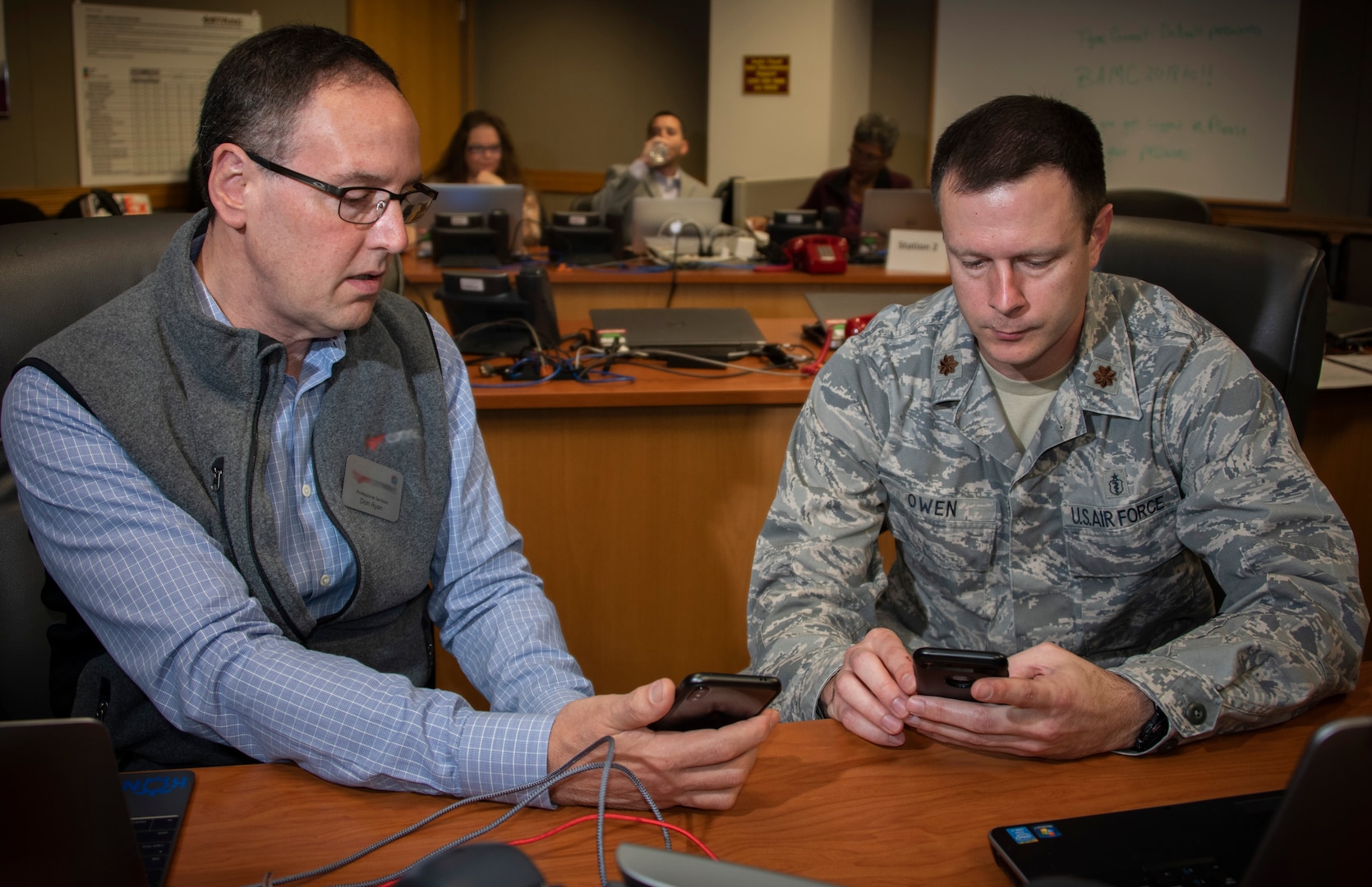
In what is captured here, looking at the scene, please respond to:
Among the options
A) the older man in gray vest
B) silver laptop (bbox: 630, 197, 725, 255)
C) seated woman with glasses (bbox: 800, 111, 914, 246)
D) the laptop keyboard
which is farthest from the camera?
seated woman with glasses (bbox: 800, 111, 914, 246)

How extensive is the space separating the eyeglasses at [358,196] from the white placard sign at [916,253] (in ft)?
9.44

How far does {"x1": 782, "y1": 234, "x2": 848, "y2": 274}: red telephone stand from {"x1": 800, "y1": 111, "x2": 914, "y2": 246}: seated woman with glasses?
2.88 feet

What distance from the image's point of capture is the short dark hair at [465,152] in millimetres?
4973

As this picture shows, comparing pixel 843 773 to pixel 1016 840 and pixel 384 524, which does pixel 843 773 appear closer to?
pixel 1016 840

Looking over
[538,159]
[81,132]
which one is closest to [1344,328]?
[81,132]

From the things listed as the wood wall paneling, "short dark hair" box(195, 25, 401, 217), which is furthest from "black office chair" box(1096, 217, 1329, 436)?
the wood wall paneling

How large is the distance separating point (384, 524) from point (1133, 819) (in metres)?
0.85

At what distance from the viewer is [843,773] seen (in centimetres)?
95

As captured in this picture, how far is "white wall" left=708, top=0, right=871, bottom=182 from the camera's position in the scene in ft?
19.8

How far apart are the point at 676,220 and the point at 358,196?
3.03 metres

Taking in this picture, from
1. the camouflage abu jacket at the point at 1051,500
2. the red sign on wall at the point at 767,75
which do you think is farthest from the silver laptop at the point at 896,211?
the camouflage abu jacket at the point at 1051,500

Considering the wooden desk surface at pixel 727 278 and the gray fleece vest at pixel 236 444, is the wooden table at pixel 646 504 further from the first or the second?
the wooden desk surface at pixel 727 278

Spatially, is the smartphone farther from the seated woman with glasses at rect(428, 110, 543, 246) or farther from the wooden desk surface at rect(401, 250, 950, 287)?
the seated woman with glasses at rect(428, 110, 543, 246)

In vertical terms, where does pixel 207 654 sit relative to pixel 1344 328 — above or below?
below
